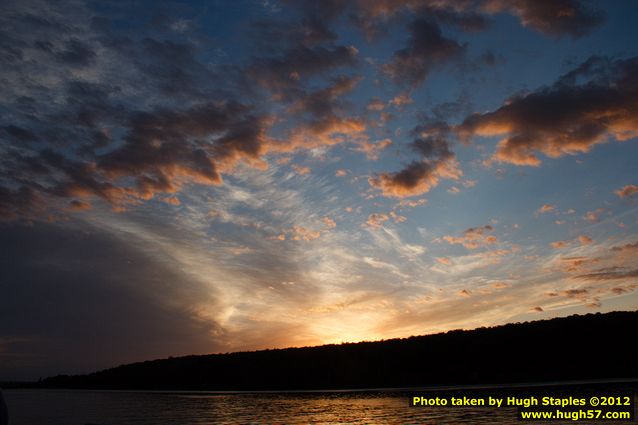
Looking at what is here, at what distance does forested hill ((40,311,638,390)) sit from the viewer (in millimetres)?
80250

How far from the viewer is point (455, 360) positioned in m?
101

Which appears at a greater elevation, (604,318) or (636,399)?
(604,318)

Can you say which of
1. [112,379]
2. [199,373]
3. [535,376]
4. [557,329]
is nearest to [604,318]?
[557,329]

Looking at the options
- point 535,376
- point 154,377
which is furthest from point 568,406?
point 154,377

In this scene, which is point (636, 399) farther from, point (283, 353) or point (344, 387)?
point (283, 353)

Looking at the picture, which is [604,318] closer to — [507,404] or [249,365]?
[507,404]

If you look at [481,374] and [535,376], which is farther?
[481,374]

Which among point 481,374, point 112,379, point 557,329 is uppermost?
point 557,329

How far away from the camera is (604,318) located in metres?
90.1

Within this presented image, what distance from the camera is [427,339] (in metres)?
116

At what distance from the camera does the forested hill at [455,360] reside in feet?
263

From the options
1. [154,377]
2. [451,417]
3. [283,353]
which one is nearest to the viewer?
[451,417]

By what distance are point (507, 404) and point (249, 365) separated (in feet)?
401

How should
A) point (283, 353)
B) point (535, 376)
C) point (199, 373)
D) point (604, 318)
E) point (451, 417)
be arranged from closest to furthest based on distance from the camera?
point (451, 417) < point (535, 376) < point (604, 318) < point (283, 353) < point (199, 373)
